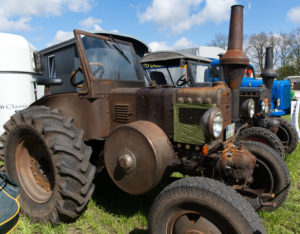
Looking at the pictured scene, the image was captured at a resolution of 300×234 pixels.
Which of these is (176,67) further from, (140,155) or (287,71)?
(287,71)

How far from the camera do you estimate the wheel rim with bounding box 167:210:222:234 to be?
176cm

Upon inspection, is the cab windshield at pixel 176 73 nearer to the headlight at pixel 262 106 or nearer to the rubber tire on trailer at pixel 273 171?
the headlight at pixel 262 106

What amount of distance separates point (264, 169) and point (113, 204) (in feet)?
6.14

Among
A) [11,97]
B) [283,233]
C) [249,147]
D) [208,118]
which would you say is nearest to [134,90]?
[208,118]

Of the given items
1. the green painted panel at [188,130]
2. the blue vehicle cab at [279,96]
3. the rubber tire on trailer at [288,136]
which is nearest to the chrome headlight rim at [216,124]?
the green painted panel at [188,130]

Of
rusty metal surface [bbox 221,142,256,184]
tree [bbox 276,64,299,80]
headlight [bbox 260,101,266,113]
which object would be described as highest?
tree [bbox 276,64,299,80]

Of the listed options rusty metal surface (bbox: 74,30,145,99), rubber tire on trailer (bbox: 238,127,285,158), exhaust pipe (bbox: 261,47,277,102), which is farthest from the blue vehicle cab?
rusty metal surface (bbox: 74,30,145,99)

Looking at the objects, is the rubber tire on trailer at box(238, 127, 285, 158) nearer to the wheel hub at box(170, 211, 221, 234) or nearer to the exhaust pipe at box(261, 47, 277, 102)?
the exhaust pipe at box(261, 47, 277, 102)

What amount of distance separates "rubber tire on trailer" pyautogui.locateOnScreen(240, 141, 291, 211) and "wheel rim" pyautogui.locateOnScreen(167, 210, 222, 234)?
4.24ft

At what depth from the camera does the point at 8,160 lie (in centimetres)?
281

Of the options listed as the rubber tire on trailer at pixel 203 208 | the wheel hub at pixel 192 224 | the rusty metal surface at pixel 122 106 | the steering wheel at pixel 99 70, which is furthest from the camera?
the steering wheel at pixel 99 70

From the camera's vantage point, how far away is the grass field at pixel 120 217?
245 centimetres

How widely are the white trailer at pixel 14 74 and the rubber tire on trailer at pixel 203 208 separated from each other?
13.5 feet

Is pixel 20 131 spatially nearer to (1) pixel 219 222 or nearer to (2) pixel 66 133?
(2) pixel 66 133
